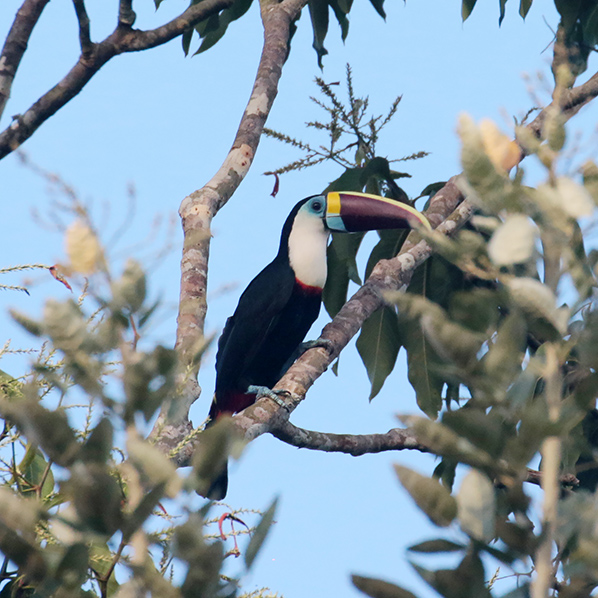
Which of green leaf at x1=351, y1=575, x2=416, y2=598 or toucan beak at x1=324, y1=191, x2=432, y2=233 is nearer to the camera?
green leaf at x1=351, y1=575, x2=416, y2=598

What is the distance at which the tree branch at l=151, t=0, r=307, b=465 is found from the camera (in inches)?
114

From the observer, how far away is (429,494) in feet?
2.97

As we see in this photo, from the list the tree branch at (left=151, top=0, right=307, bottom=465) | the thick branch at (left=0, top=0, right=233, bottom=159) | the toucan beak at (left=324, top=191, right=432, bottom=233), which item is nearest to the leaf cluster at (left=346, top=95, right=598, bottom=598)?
the tree branch at (left=151, top=0, right=307, bottom=465)

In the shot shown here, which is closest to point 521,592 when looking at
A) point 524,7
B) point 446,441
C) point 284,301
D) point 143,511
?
point 446,441

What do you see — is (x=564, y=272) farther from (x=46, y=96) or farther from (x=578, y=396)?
(x=46, y=96)

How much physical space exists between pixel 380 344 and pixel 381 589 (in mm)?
3309

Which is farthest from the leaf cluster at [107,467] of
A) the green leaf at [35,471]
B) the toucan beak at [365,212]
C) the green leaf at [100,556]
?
the toucan beak at [365,212]

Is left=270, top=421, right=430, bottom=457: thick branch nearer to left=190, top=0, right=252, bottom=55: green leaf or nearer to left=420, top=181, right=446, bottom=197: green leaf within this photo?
left=420, top=181, right=446, bottom=197: green leaf

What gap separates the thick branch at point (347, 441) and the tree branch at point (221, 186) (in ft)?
2.29

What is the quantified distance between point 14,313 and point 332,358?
2.61 m

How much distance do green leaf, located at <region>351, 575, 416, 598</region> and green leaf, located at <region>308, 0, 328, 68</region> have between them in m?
4.65

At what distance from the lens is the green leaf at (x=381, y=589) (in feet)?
3.00

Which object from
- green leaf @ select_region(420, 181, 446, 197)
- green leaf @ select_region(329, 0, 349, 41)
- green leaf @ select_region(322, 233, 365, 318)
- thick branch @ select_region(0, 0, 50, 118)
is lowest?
thick branch @ select_region(0, 0, 50, 118)

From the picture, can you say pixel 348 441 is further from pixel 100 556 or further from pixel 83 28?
pixel 100 556
